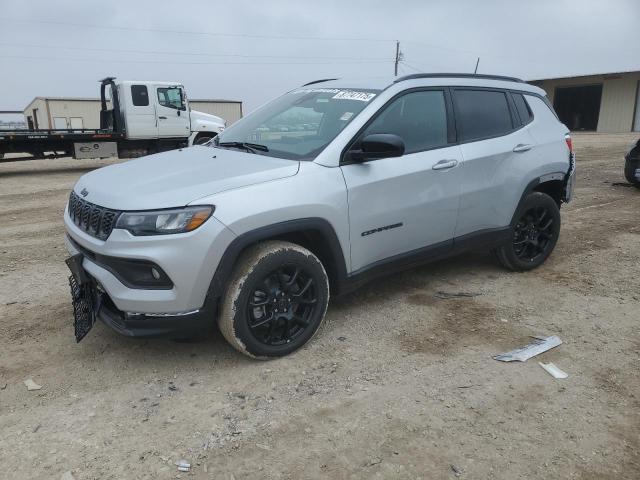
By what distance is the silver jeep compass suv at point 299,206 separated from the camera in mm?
2785

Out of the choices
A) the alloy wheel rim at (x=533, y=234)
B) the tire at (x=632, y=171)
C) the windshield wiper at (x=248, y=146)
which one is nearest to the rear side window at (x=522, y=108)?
the alloy wheel rim at (x=533, y=234)

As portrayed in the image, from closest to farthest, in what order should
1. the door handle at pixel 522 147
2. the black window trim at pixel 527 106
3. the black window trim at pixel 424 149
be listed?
the black window trim at pixel 424 149, the door handle at pixel 522 147, the black window trim at pixel 527 106

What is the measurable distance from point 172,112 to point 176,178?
13.7 m

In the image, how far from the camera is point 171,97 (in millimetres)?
15688

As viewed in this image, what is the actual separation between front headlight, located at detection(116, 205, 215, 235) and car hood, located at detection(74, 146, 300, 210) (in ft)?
0.13

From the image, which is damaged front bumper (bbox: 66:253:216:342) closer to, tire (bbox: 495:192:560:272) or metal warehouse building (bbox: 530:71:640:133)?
tire (bbox: 495:192:560:272)

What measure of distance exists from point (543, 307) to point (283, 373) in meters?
2.26

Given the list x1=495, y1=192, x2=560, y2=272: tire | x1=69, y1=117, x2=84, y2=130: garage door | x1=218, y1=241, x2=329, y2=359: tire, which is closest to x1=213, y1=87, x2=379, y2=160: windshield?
x1=218, y1=241, x2=329, y2=359: tire

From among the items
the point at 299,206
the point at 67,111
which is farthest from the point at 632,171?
the point at 67,111

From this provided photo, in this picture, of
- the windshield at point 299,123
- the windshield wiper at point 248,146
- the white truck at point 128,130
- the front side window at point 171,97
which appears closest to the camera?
the windshield at point 299,123

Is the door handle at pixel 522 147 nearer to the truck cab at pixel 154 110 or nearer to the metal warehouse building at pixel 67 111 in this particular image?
the truck cab at pixel 154 110

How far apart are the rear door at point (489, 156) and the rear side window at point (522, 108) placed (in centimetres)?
6

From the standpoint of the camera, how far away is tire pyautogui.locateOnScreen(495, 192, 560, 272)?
465 centimetres

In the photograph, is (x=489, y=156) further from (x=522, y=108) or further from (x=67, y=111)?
(x=67, y=111)
